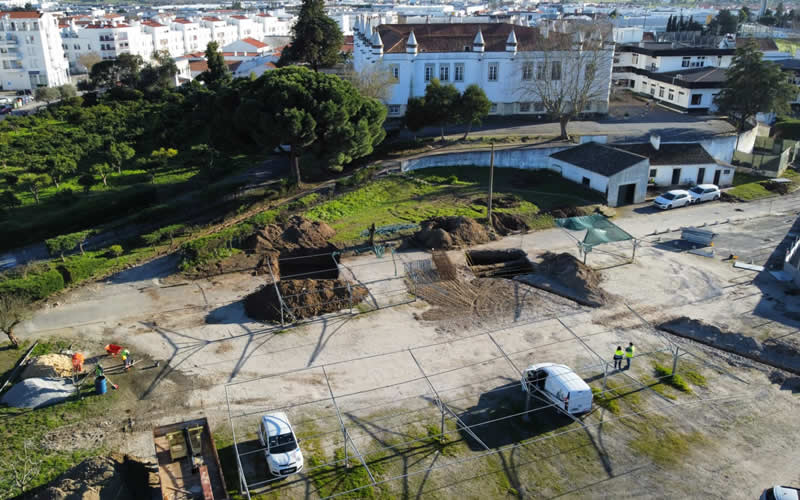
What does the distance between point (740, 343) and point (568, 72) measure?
4303 centimetres

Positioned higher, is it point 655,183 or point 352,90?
point 352,90

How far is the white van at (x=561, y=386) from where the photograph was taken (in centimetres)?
2483

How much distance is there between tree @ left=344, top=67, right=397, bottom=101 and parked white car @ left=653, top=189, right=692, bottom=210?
1160 inches

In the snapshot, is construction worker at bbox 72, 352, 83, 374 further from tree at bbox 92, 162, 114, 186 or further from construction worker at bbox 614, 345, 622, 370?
tree at bbox 92, 162, 114, 186

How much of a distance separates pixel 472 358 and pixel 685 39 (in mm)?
125336

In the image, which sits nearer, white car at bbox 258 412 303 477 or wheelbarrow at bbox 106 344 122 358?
A: white car at bbox 258 412 303 477

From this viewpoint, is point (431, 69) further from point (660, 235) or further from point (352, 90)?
point (660, 235)

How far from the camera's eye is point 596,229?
39.9 meters

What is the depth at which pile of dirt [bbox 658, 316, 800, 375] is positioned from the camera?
2964 centimetres

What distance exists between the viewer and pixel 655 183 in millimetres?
54031

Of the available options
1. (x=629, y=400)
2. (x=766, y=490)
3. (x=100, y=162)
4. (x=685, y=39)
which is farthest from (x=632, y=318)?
(x=685, y=39)

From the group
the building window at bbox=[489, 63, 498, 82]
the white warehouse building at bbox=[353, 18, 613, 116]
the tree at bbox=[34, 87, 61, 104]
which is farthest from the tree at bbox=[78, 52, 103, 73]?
the building window at bbox=[489, 63, 498, 82]

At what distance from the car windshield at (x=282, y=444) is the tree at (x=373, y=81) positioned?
45204mm

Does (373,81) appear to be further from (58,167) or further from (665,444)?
(665,444)
